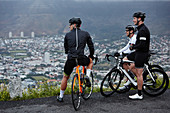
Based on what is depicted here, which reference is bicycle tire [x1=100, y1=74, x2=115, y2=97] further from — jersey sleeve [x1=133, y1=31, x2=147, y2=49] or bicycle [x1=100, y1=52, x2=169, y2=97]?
jersey sleeve [x1=133, y1=31, x2=147, y2=49]

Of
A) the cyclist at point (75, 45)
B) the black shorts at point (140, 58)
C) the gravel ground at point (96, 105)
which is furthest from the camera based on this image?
the black shorts at point (140, 58)

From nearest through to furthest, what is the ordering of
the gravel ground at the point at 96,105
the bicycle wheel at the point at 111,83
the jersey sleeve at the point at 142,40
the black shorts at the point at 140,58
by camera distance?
the gravel ground at the point at 96,105
the jersey sleeve at the point at 142,40
the black shorts at the point at 140,58
the bicycle wheel at the point at 111,83

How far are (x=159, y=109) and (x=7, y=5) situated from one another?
14376 centimetres

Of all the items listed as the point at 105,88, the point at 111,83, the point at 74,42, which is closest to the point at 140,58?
the point at 111,83

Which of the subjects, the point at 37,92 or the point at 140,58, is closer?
the point at 140,58

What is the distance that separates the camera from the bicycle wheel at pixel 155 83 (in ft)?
18.2

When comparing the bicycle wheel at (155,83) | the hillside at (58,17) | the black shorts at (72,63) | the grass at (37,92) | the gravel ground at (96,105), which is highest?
the hillside at (58,17)

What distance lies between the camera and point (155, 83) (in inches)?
222

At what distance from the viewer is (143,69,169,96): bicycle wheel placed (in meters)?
5.55

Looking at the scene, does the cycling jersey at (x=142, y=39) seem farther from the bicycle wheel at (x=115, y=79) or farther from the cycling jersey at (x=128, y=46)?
the bicycle wheel at (x=115, y=79)

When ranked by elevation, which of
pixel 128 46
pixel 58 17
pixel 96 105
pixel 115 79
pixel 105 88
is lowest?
pixel 96 105

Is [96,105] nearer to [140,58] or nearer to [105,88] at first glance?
[105,88]

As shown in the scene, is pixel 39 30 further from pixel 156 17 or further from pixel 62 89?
pixel 62 89

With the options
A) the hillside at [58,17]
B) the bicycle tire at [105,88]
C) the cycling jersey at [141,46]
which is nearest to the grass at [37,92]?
the bicycle tire at [105,88]
